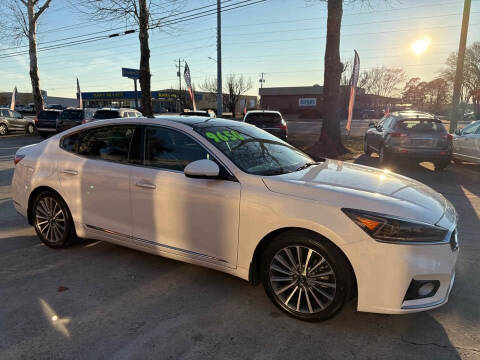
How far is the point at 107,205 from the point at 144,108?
50.7ft

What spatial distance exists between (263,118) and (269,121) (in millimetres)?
288

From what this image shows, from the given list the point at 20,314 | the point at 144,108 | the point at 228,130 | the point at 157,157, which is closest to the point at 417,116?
the point at 228,130

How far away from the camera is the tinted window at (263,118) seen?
14.8m

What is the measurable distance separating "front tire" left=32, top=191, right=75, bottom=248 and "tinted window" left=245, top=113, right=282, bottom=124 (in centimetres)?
1120

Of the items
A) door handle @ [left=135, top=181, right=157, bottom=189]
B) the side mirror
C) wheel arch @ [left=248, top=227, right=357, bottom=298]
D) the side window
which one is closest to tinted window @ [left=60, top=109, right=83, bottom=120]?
the side window

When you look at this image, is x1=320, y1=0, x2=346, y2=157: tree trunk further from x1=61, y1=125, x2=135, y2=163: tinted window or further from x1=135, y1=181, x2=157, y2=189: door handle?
x1=135, y1=181, x2=157, y2=189: door handle

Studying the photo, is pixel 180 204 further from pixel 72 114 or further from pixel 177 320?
pixel 72 114

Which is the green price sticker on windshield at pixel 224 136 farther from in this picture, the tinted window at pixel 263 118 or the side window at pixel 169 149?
the tinted window at pixel 263 118

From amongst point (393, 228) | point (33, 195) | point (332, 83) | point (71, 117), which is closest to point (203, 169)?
point (393, 228)

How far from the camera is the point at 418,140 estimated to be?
375 inches

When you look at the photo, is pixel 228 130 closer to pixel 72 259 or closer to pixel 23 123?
pixel 72 259

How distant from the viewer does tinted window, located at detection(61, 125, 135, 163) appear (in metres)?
Answer: 3.74

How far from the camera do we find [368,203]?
2605 millimetres

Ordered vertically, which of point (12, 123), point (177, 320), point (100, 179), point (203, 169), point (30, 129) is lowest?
point (177, 320)
